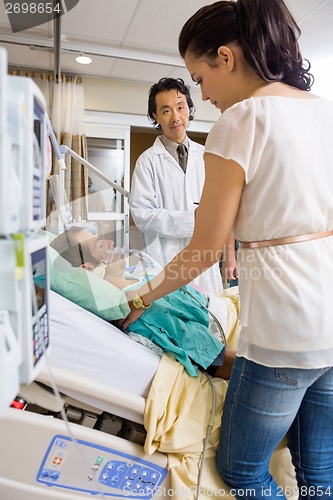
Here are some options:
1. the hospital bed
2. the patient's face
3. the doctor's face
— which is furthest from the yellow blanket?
the doctor's face

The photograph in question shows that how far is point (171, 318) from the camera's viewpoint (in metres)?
1.15

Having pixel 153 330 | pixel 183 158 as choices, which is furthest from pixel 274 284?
pixel 183 158

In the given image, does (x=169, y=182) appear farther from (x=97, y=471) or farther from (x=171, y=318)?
(x=97, y=471)

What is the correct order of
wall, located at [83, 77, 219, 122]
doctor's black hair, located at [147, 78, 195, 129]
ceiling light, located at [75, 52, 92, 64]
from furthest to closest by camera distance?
1. wall, located at [83, 77, 219, 122]
2. ceiling light, located at [75, 52, 92, 64]
3. doctor's black hair, located at [147, 78, 195, 129]

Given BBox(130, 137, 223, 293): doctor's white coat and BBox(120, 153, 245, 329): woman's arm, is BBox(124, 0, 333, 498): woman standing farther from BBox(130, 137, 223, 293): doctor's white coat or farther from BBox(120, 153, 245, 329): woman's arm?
BBox(130, 137, 223, 293): doctor's white coat

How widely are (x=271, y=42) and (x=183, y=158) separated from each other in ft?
4.99

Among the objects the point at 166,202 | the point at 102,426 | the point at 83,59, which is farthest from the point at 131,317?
the point at 83,59

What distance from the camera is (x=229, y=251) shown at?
5.28 feet

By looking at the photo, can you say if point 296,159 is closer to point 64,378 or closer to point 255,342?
point 255,342

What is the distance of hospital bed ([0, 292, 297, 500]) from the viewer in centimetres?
88

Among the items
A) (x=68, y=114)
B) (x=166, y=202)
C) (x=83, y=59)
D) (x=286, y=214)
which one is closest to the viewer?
(x=286, y=214)

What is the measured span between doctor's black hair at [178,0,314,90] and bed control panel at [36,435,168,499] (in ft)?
2.92

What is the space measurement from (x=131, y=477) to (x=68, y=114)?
10.9 feet

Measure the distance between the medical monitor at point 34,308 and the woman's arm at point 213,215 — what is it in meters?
0.31
